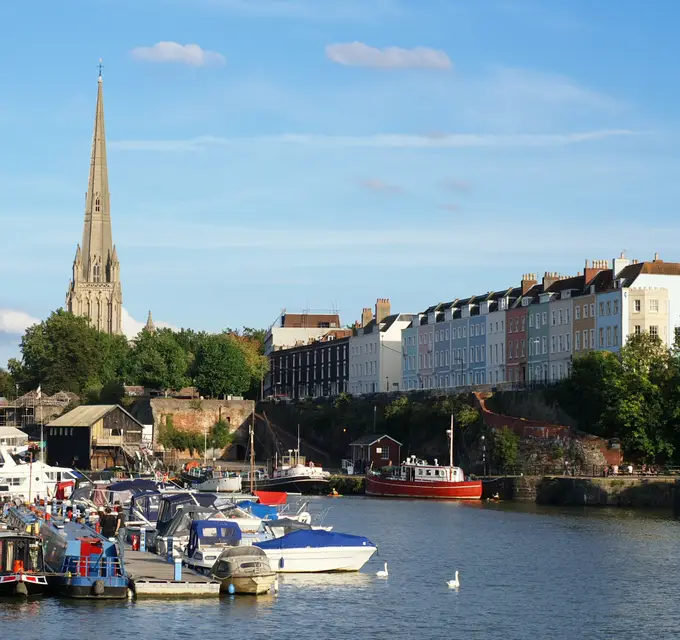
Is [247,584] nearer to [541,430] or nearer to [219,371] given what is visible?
[541,430]

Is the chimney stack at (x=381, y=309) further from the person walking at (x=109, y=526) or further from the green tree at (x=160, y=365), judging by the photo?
the person walking at (x=109, y=526)

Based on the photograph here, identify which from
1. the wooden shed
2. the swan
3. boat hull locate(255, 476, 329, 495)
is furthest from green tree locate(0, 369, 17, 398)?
the swan

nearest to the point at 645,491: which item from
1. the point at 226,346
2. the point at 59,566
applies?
the point at 59,566

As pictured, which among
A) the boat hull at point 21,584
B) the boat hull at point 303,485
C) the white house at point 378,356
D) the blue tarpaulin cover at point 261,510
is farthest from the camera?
the white house at point 378,356

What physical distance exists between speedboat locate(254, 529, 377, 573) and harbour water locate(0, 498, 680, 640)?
0.54 meters

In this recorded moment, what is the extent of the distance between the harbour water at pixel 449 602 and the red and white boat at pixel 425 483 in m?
24.0

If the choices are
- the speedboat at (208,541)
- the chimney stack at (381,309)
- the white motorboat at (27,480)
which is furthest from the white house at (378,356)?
the speedboat at (208,541)

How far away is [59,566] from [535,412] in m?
60.9

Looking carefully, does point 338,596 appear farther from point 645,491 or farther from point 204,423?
point 204,423

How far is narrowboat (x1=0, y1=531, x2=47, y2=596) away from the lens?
43000mm

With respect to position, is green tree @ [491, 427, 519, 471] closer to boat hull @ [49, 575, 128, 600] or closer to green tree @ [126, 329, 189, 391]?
boat hull @ [49, 575, 128, 600]

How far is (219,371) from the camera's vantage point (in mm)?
151125

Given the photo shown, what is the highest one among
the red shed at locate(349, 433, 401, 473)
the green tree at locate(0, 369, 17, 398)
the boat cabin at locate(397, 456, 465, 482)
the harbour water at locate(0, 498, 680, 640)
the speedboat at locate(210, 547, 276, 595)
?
the green tree at locate(0, 369, 17, 398)

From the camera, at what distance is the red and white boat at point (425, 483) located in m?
91.6
